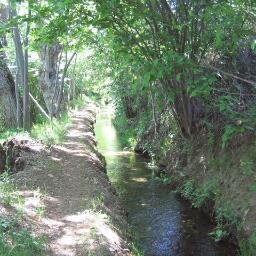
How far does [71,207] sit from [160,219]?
2.75m

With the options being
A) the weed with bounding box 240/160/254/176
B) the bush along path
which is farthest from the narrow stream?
the weed with bounding box 240/160/254/176

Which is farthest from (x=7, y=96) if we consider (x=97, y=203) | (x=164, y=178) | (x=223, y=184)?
(x=223, y=184)

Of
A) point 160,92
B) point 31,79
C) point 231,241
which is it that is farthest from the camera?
point 31,79

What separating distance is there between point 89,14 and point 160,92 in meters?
5.10

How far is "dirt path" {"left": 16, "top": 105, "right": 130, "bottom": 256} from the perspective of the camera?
6.20 meters

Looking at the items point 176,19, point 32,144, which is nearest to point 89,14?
point 176,19

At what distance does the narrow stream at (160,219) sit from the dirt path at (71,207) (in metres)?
0.87

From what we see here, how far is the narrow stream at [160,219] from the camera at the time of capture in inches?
322

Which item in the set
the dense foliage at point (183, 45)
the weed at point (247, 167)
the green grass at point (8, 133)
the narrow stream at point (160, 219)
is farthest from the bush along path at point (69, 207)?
the weed at point (247, 167)

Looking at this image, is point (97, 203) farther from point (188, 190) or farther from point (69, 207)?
point (188, 190)

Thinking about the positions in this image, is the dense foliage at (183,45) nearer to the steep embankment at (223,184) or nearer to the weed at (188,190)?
the steep embankment at (223,184)

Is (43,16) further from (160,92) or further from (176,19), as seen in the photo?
(160,92)

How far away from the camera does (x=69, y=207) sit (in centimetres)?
777

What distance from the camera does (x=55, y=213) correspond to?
7387mm
